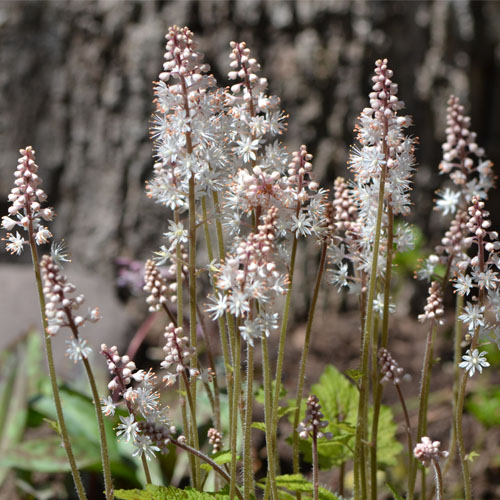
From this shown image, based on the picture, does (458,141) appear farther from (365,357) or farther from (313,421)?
(313,421)

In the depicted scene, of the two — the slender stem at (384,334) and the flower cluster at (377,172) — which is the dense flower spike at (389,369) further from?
→ the flower cluster at (377,172)


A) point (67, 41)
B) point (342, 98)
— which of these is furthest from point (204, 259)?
point (67, 41)

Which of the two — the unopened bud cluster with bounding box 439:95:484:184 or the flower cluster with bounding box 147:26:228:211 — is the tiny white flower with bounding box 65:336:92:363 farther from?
the unopened bud cluster with bounding box 439:95:484:184

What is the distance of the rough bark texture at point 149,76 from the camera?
521 centimetres

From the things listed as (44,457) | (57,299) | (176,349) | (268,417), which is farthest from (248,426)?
(44,457)

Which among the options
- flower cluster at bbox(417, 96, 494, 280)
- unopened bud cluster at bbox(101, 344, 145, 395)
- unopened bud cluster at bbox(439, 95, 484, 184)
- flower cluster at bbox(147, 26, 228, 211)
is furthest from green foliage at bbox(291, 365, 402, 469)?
flower cluster at bbox(147, 26, 228, 211)

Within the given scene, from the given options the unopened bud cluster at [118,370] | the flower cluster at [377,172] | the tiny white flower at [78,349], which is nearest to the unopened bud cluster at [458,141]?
the flower cluster at [377,172]

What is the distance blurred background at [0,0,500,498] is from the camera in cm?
520

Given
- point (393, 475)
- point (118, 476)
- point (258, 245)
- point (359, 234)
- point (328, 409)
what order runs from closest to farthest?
point (258, 245) → point (359, 234) → point (328, 409) → point (118, 476) → point (393, 475)

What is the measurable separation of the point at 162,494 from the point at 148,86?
391 centimetres

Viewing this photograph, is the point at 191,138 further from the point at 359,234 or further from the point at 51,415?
the point at 51,415

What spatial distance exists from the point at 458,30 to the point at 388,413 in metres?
3.68

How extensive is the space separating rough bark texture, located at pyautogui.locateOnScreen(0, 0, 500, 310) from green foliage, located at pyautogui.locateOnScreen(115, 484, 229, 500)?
11.9 ft

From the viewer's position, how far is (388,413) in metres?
2.95
